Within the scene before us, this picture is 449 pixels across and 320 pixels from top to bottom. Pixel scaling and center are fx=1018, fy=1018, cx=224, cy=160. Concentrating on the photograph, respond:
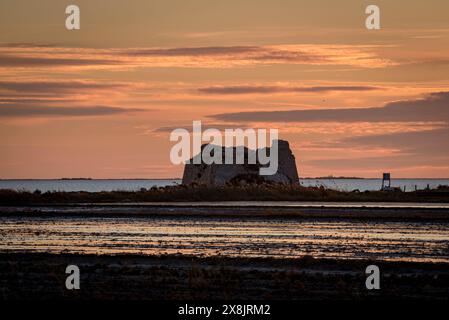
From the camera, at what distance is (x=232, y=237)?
1522 inches

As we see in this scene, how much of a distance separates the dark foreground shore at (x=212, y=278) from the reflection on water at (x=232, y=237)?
2470 millimetres

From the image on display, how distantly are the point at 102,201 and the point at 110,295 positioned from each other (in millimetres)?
53338

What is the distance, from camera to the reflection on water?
32.9m

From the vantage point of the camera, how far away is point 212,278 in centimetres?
2536

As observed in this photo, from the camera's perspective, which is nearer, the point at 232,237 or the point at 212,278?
the point at 212,278

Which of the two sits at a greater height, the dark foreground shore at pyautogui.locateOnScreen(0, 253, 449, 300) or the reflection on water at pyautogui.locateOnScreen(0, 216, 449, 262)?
the reflection on water at pyautogui.locateOnScreen(0, 216, 449, 262)

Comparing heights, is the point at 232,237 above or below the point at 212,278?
above

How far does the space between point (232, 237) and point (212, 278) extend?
13311 mm

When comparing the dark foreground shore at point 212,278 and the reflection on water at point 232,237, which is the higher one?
the reflection on water at point 232,237

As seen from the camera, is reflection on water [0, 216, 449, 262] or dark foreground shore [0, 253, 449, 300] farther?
reflection on water [0, 216, 449, 262]

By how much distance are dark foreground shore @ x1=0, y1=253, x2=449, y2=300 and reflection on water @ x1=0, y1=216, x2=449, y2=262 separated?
8.10 ft

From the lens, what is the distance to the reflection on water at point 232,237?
32.9 metres
